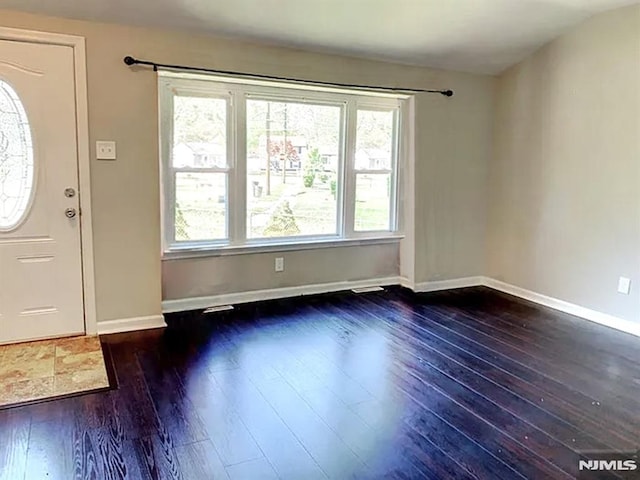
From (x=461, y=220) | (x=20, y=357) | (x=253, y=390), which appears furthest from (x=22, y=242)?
(x=461, y=220)

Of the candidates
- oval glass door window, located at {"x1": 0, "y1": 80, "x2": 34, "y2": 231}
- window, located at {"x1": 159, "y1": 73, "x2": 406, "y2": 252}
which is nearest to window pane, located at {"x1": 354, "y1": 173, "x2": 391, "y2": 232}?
window, located at {"x1": 159, "y1": 73, "x2": 406, "y2": 252}

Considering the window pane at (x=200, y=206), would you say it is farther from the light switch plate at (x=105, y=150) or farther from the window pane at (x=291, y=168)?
the light switch plate at (x=105, y=150)

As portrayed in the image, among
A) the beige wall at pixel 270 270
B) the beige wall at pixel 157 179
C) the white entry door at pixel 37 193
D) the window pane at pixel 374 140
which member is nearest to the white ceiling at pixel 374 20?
the beige wall at pixel 157 179

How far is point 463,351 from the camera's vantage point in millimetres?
3301

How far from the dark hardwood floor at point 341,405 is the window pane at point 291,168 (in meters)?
0.98

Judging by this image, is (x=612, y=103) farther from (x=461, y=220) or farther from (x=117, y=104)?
(x=117, y=104)

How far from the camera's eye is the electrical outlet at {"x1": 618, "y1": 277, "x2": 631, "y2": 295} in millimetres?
3730

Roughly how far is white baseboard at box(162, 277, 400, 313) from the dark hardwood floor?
0.18 meters

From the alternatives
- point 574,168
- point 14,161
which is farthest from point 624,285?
point 14,161

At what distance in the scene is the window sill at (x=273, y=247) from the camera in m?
4.02

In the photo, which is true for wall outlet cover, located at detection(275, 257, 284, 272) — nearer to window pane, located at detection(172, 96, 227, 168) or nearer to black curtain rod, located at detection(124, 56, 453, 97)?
window pane, located at detection(172, 96, 227, 168)

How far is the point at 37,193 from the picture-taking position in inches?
129

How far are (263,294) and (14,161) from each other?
6.94ft

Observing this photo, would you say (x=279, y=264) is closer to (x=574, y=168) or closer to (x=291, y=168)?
(x=291, y=168)
